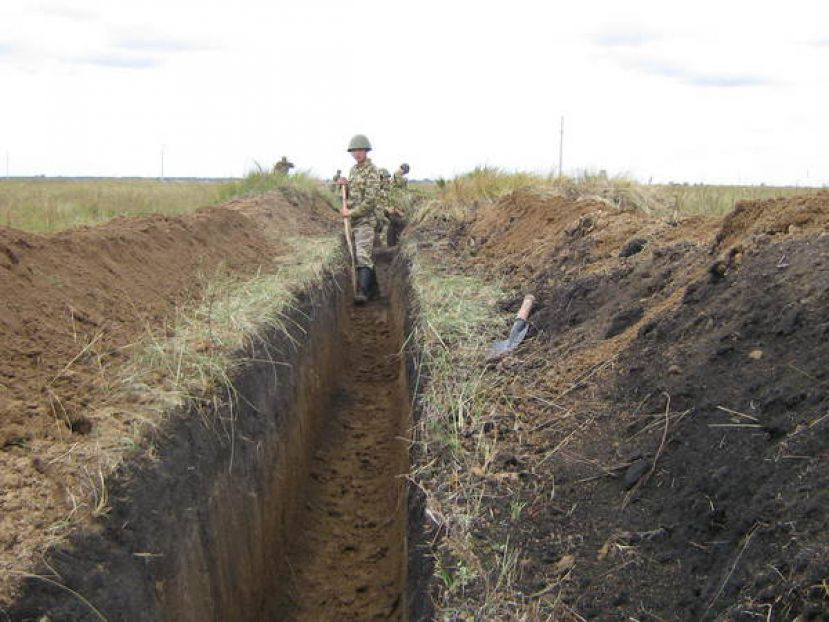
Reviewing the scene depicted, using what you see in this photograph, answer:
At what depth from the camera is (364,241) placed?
38.1 ft

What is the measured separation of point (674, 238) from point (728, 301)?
6.28 ft

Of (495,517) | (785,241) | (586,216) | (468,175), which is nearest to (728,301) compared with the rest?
(785,241)

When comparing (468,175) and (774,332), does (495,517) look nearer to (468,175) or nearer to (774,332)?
(774,332)

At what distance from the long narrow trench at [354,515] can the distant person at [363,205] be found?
3.05 metres

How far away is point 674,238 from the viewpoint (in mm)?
5676

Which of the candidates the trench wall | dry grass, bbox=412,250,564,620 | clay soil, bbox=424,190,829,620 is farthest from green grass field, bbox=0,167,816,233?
the trench wall

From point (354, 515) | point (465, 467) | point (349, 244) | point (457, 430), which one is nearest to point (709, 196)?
point (349, 244)

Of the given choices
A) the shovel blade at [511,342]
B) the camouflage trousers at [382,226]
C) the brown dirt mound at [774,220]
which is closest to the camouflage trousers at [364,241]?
the camouflage trousers at [382,226]

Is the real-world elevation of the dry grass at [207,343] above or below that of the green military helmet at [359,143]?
below

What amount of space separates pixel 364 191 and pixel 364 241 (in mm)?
705

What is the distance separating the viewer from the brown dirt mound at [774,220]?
415 centimetres

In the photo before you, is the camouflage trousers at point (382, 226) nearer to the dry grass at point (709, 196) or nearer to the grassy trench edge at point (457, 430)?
the dry grass at point (709, 196)

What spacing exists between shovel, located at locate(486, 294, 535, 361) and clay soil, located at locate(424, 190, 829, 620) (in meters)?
0.18

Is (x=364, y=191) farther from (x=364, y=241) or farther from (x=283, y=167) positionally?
(x=283, y=167)
